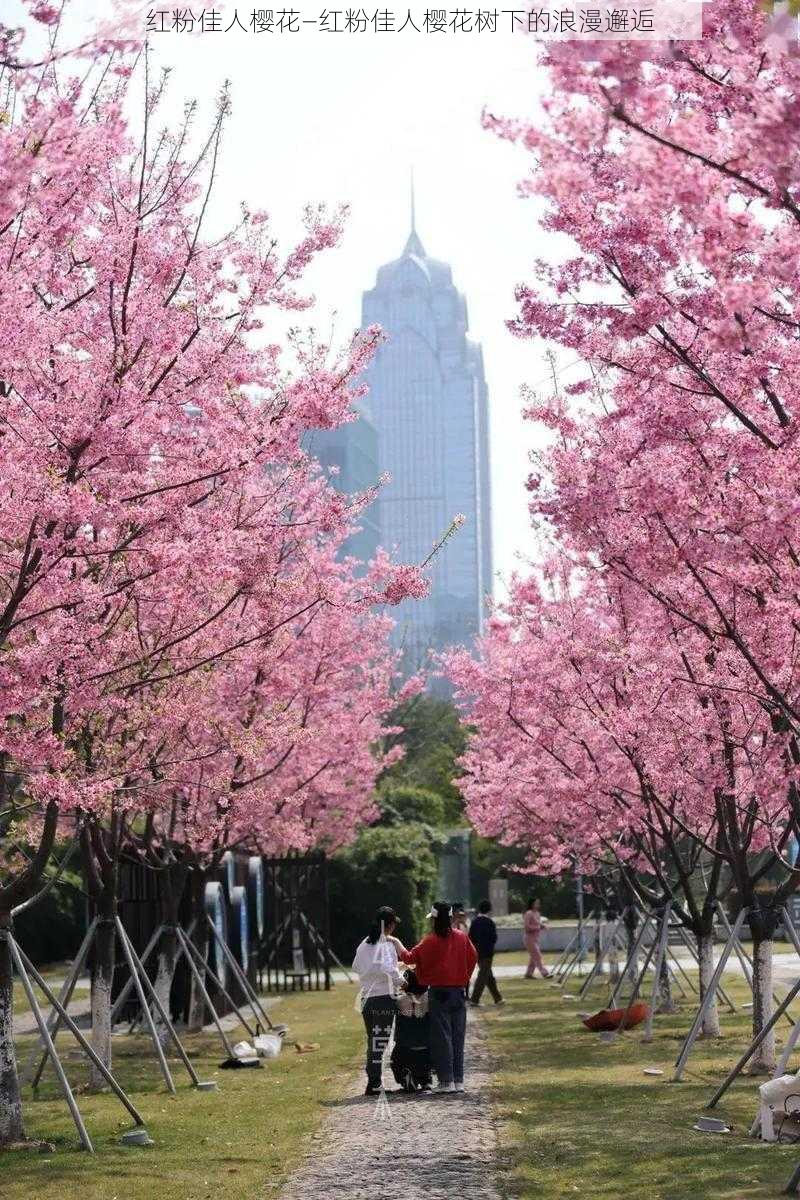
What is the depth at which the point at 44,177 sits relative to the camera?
8805mm

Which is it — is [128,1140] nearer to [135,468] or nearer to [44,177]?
[135,468]

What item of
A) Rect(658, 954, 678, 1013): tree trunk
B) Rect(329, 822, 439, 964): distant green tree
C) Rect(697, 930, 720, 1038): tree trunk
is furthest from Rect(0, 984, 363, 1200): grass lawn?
Rect(329, 822, 439, 964): distant green tree

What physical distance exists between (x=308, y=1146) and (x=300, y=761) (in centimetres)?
1240

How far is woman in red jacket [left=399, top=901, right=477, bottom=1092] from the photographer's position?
13.1m

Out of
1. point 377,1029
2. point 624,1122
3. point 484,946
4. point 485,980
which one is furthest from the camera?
point 485,980

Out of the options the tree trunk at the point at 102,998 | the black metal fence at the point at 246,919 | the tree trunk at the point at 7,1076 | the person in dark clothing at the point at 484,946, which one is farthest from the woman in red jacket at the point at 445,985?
the person in dark clothing at the point at 484,946

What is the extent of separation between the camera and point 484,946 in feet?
Result: 77.1

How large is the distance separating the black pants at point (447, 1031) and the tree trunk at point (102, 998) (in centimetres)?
295

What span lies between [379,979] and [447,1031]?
2.92ft

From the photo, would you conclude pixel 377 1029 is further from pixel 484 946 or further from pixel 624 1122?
pixel 484 946

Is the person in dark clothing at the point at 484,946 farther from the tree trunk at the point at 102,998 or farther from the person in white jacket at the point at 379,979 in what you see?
the tree trunk at the point at 102,998

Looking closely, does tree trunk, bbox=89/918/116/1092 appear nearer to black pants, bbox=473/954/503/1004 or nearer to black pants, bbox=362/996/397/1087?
black pants, bbox=362/996/397/1087

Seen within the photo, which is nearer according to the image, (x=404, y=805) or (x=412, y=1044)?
(x=412, y=1044)

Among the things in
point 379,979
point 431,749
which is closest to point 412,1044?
point 379,979
